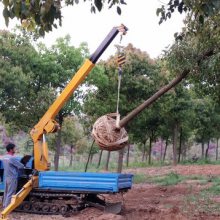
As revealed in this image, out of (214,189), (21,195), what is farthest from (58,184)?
(214,189)

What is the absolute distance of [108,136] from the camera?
1134 cm

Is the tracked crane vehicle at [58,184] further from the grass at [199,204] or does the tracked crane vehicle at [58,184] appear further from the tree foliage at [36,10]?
the tree foliage at [36,10]

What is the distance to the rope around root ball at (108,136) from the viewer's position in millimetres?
11258

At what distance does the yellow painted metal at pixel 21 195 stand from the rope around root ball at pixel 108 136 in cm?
226

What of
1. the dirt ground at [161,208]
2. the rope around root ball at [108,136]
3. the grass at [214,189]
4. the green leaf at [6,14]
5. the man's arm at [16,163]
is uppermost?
the green leaf at [6,14]

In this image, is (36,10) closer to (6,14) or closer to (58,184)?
(6,14)

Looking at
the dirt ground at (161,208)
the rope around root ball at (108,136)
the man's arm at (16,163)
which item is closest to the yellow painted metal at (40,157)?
the man's arm at (16,163)

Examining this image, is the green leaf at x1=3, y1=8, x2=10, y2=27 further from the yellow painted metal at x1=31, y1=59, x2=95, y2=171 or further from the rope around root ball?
the yellow painted metal at x1=31, y1=59, x2=95, y2=171

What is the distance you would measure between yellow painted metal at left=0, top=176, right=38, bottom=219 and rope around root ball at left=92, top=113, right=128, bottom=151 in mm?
2263

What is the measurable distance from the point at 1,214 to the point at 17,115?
937cm

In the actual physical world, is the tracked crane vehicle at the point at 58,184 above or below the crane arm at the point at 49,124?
below

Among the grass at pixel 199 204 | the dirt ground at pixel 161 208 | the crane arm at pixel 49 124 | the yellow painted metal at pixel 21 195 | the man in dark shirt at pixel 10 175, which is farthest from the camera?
the crane arm at pixel 49 124

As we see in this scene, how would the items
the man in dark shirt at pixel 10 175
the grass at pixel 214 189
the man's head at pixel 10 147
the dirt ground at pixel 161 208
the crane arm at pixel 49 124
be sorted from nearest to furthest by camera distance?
the dirt ground at pixel 161 208 → the man's head at pixel 10 147 → the man in dark shirt at pixel 10 175 → the crane arm at pixel 49 124 → the grass at pixel 214 189

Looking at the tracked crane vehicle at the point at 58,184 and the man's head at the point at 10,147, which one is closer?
the man's head at the point at 10,147
